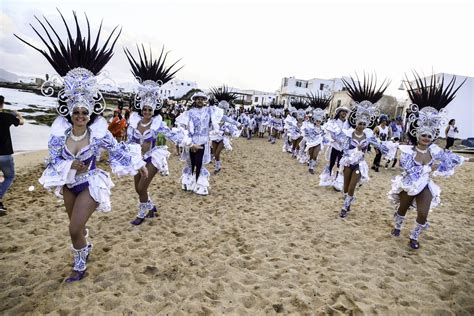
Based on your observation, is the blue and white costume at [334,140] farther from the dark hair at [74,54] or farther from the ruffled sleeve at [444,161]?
the dark hair at [74,54]

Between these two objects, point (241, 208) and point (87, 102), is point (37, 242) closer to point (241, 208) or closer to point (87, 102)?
point (87, 102)

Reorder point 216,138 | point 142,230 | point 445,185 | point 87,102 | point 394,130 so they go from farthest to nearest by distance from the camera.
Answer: point 394,130 → point 445,185 → point 216,138 → point 142,230 → point 87,102

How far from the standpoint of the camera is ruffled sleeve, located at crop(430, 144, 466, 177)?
474 centimetres

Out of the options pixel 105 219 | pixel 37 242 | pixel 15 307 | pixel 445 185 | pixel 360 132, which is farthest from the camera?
pixel 445 185

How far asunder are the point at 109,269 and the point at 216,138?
5.98 metres

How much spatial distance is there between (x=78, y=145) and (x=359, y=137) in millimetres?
5030

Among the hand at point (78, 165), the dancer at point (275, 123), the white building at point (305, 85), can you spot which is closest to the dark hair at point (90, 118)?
the hand at point (78, 165)

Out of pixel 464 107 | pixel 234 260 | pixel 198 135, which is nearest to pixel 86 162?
pixel 234 260

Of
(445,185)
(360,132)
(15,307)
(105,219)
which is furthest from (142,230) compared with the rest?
(445,185)

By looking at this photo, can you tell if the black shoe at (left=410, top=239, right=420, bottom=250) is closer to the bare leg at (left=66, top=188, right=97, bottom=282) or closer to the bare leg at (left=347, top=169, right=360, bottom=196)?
the bare leg at (left=347, top=169, right=360, bottom=196)

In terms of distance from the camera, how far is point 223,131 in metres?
9.48

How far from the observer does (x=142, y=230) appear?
4.95 metres

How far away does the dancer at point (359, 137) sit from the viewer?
5.84 metres

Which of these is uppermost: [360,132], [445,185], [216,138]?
[360,132]
